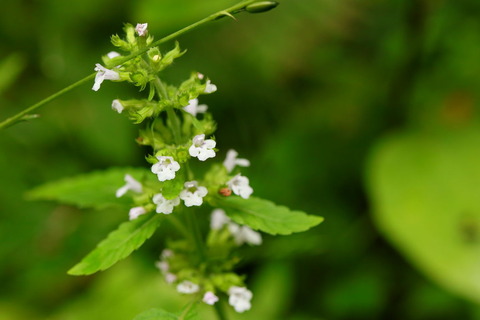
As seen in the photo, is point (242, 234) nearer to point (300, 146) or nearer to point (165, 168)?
point (165, 168)

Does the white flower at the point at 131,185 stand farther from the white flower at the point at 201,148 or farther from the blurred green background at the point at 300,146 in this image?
the blurred green background at the point at 300,146

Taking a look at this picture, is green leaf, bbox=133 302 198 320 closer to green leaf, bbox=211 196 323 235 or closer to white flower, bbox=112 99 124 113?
green leaf, bbox=211 196 323 235

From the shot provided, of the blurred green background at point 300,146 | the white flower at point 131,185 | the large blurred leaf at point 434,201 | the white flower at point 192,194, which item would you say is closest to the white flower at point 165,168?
the white flower at point 192,194

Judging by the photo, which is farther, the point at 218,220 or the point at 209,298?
the point at 218,220

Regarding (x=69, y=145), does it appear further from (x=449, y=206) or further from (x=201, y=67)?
(x=449, y=206)

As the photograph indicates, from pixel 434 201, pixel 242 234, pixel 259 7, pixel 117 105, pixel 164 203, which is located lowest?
pixel 434 201

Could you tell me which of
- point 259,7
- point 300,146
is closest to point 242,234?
point 259,7
